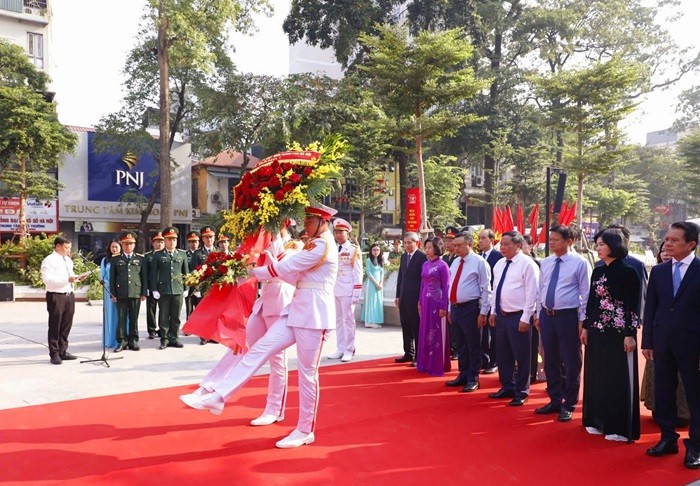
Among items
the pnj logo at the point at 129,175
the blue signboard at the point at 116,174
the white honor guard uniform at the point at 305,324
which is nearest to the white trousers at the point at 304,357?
the white honor guard uniform at the point at 305,324

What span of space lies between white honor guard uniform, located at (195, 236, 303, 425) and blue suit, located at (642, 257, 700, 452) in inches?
103

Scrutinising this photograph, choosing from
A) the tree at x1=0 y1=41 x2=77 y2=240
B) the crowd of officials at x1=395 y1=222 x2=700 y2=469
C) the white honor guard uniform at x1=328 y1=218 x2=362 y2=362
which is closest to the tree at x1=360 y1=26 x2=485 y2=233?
the tree at x1=0 y1=41 x2=77 y2=240

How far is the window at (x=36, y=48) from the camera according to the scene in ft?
83.7

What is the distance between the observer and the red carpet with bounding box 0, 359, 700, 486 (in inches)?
146

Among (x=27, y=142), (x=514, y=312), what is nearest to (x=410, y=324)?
(x=514, y=312)

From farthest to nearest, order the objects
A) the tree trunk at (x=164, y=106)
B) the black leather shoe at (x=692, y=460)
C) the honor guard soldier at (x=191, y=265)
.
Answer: the tree trunk at (x=164, y=106), the honor guard soldier at (x=191, y=265), the black leather shoe at (x=692, y=460)

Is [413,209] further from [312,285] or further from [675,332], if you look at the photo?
[675,332]

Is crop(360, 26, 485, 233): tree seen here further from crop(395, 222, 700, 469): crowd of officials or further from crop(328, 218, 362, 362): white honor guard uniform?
crop(395, 222, 700, 469): crowd of officials

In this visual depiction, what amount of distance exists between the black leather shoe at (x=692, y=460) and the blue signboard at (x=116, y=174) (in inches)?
923

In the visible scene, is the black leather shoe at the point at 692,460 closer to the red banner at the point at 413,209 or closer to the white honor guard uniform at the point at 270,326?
the white honor guard uniform at the point at 270,326

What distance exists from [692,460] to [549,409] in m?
1.39

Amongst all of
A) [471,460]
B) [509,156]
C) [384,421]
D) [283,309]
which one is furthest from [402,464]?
[509,156]

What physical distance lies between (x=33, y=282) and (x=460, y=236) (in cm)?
1326

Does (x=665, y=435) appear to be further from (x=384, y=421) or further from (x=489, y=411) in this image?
(x=384, y=421)
